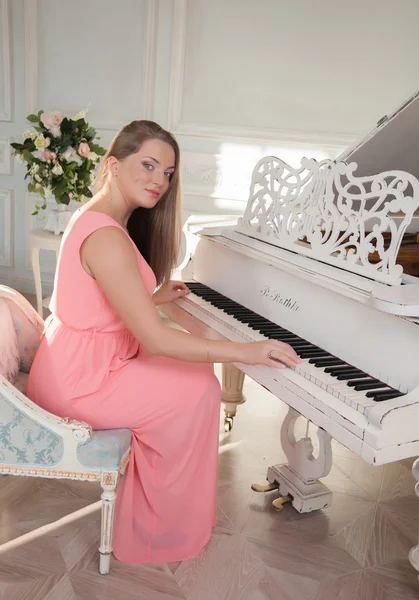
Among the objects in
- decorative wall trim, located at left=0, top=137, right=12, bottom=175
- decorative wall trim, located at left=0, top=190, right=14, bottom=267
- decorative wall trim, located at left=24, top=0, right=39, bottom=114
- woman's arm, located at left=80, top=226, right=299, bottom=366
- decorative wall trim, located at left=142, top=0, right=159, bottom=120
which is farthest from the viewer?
decorative wall trim, located at left=0, top=190, right=14, bottom=267

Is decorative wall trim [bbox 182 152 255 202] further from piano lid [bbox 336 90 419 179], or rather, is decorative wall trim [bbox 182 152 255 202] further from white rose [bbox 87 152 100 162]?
piano lid [bbox 336 90 419 179]

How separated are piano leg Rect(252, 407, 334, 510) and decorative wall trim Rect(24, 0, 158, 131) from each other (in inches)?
124

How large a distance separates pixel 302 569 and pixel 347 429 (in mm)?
816

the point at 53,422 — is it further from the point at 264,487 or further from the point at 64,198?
the point at 64,198

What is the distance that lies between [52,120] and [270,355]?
2.56m

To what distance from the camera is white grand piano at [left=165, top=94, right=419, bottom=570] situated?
1564mm

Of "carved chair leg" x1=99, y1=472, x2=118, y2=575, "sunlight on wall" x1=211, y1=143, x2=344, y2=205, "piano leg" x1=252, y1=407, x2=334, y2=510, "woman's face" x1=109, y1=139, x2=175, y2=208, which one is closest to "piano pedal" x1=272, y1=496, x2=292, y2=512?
"piano leg" x1=252, y1=407, x2=334, y2=510

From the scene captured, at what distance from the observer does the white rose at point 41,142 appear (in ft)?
12.1

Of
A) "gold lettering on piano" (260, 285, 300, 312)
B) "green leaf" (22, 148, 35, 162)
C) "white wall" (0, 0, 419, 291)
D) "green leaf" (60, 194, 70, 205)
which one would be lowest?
"gold lettering on piano" (260, 285, 300, 312)

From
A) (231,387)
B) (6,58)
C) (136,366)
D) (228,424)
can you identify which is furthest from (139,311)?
(6,58)

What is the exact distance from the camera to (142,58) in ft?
15.1

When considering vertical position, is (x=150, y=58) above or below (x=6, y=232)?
above

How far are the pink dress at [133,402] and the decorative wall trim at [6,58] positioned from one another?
351 cm

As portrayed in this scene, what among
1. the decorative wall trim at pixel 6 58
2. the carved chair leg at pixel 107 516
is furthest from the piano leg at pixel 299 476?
the decorative wall trim at pixel 6 58
